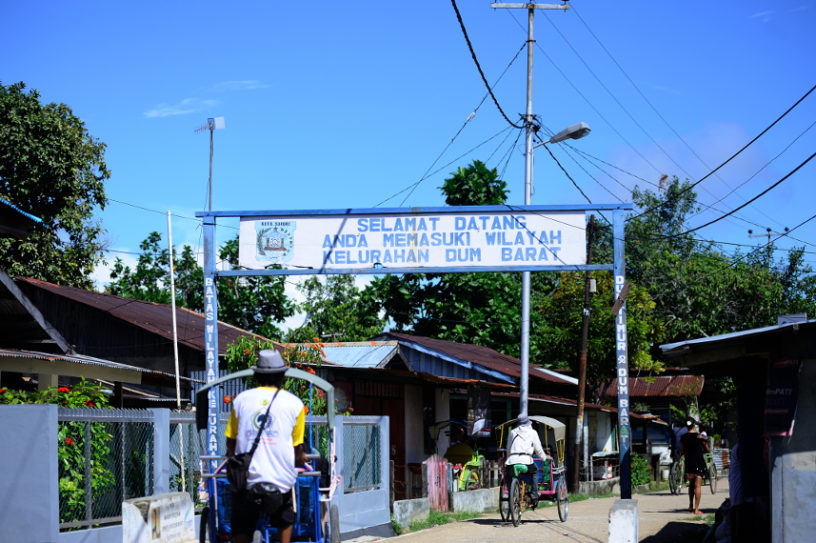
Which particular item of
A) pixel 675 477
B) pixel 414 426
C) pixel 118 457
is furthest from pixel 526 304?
pixel 118 457

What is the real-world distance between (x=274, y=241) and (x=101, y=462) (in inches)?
192

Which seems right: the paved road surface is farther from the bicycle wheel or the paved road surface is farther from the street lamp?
the bicycle wheel

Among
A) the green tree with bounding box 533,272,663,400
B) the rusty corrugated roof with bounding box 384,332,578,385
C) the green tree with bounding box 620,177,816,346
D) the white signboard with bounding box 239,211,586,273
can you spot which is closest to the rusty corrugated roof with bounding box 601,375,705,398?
the green tree with bounding box 620,177,816,346

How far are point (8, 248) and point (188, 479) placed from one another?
60.2 ft

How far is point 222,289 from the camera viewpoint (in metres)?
42.0

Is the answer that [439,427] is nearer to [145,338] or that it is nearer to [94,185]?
[145,338]

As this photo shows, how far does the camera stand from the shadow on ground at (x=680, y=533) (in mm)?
→ 13328

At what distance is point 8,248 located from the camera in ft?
95.9

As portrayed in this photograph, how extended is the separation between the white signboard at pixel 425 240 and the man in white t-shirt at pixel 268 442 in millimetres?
7618

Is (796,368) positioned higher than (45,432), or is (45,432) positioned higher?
(796,368)

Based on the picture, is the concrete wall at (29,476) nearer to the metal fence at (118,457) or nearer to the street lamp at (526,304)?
the metal fence at (118,457)

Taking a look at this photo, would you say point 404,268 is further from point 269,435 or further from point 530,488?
point 269,435

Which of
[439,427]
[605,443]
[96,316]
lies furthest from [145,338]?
[605,443]

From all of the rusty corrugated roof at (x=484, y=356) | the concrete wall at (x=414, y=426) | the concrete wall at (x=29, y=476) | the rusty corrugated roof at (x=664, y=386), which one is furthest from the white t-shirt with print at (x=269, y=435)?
the rusty corrugated roof at (x=664, y=386)
